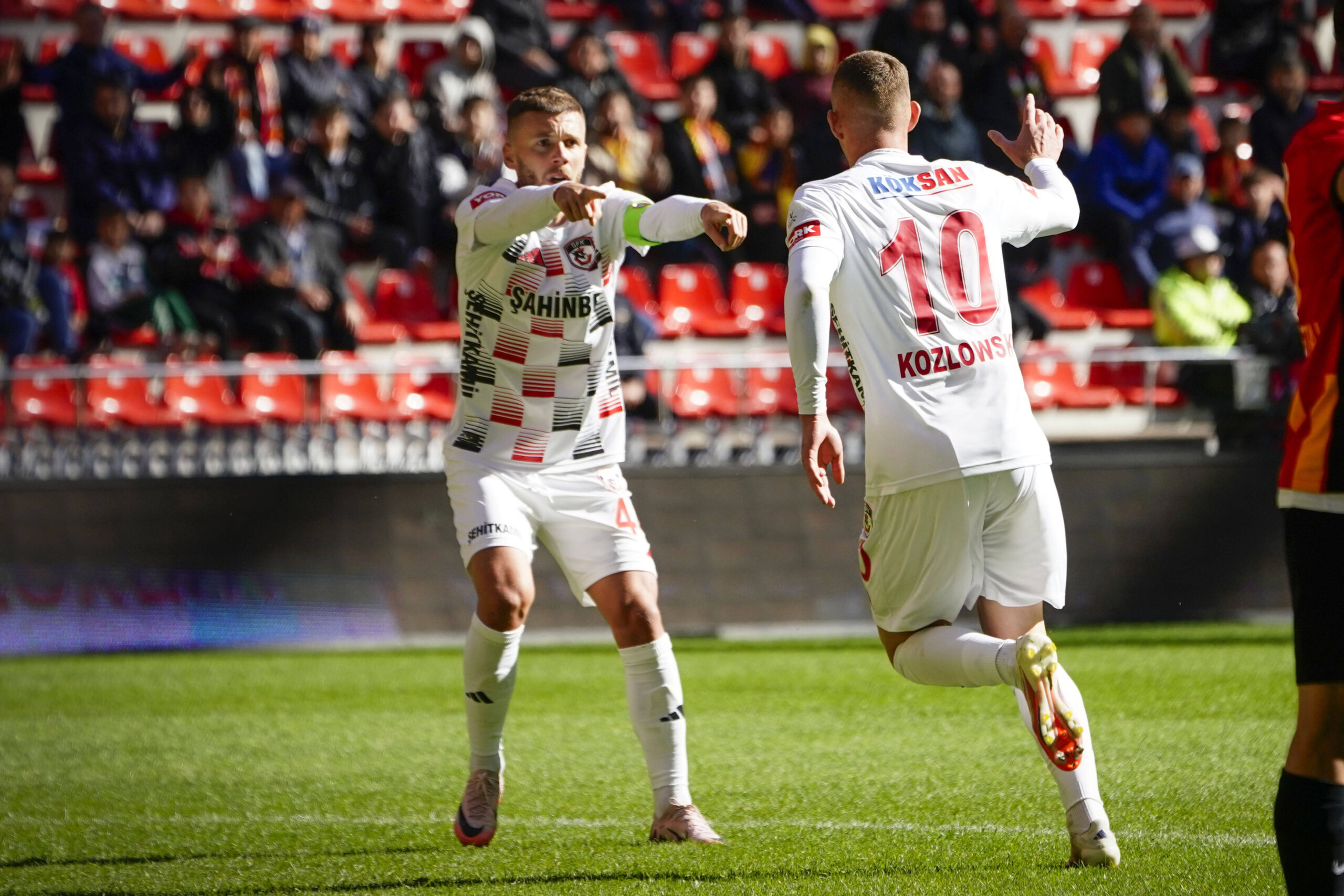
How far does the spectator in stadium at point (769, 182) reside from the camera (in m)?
13.9

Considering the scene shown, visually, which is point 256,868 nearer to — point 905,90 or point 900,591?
point 900,591

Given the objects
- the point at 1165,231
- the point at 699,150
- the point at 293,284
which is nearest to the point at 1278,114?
the point at 1165,231

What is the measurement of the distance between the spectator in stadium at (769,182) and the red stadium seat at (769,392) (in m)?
2.89

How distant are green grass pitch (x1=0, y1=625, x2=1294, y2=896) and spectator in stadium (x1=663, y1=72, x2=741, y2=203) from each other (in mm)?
4923

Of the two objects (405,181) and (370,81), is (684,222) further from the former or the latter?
(370,81)

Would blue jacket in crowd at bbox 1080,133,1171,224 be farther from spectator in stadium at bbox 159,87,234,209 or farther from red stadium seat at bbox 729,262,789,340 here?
spectator in stadium at bbox 159,87,234,209

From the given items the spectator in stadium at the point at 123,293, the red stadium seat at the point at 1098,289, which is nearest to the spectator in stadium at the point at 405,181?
the spectator in stadium at the point at 123,293

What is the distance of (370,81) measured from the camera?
46.9ft

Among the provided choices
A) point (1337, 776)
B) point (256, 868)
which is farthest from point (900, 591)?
point (256, 868)

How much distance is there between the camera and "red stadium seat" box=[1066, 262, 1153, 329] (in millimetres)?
14289

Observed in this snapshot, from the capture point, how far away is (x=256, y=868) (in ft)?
15.4

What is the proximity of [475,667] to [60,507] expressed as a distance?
6.80m

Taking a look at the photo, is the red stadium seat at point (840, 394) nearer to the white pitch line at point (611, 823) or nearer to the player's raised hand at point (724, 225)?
the white pitch line at point (611, 823)

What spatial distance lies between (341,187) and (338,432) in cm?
353
